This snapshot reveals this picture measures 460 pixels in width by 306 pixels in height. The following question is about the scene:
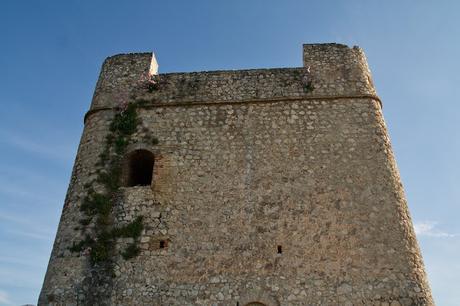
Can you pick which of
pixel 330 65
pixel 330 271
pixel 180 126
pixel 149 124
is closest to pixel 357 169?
pixel 330 271

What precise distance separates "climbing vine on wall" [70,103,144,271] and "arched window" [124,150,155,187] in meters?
0.24

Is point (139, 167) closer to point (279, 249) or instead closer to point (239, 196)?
point (239, 196)

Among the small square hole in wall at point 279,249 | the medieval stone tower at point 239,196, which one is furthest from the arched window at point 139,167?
the small square hole in wall at point 279,249

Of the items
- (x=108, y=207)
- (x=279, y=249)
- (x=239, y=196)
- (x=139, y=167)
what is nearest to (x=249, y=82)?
(x=239, y=196)

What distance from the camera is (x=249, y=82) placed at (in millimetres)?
11188

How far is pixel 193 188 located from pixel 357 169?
3716mm

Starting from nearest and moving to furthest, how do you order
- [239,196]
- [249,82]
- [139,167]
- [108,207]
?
[239,196]
[108,207]
[139,167]
[249,82]

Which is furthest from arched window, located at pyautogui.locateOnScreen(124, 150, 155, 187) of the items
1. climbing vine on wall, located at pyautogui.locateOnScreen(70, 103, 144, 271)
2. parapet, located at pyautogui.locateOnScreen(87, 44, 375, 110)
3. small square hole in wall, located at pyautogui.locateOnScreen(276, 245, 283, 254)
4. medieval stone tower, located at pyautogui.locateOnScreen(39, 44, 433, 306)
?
small square hole in wall, located at pyautogui.locateOnScreen(276, 245, 283, 254)

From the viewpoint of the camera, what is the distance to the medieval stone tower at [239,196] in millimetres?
8617

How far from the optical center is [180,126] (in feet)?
35.1

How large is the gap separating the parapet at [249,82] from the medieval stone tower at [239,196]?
0.04 metres

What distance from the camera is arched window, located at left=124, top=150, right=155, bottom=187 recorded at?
1048 cm

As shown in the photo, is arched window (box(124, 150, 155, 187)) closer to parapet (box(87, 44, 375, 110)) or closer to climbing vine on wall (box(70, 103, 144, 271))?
climbing vine on wall (box(70, 103, 144, 271))

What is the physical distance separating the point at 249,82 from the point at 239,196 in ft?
10.6
